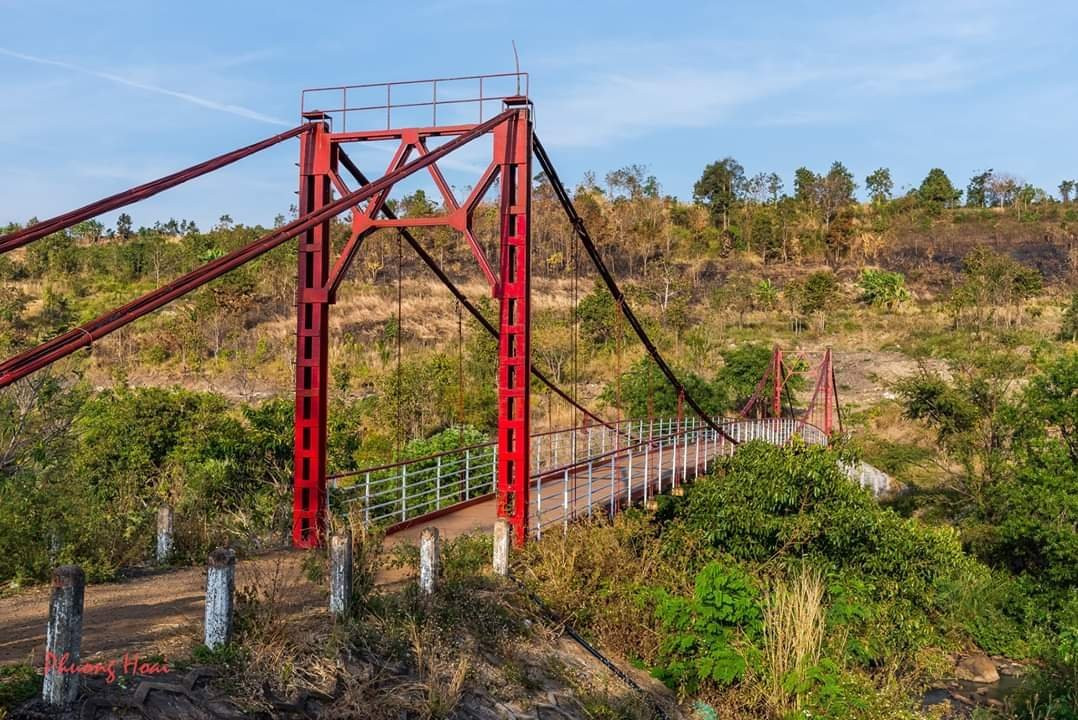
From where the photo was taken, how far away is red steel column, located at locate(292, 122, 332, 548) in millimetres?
10594

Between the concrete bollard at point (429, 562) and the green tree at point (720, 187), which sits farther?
the green tree at point (720, 187)

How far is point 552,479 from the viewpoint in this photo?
656 inches

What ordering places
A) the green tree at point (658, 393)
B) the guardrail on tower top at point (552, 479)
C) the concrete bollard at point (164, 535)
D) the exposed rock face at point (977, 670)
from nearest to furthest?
the concrete bollard at point (164, 535), the guardrail on tower top at point (552, 479), the exposed rock face at point (977, 670), the green tree at point (658, 393)

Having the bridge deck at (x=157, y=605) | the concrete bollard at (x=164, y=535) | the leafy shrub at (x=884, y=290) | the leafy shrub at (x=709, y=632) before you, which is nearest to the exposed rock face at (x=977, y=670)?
the leafy shrub at (x=709, y=632)

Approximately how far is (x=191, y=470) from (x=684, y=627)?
9.55 m

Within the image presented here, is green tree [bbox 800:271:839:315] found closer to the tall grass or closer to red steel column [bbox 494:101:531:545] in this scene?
red steel column [bbox 494:101:531:545]

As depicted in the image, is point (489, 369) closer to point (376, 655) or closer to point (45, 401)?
point (45, 401)

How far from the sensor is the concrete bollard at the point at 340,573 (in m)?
7.06

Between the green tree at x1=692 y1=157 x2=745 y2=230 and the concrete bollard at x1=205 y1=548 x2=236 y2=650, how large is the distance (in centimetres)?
5793

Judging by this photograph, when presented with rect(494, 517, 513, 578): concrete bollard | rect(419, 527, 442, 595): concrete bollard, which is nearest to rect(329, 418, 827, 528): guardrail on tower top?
rect(494, 517, 513, 578): concrete bollard

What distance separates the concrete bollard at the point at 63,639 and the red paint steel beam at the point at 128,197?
8.41 ft

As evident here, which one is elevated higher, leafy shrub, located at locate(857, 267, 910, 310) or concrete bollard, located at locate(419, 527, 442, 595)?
leafy shrub, located at locate(857, 267, 910, 310)

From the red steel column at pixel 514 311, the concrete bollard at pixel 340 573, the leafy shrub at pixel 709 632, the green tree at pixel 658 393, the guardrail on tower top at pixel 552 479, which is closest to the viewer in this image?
the concrete bollard at pixel 340 573

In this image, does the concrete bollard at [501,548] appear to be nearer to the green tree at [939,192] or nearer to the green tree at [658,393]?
the green tree at [658,393]
